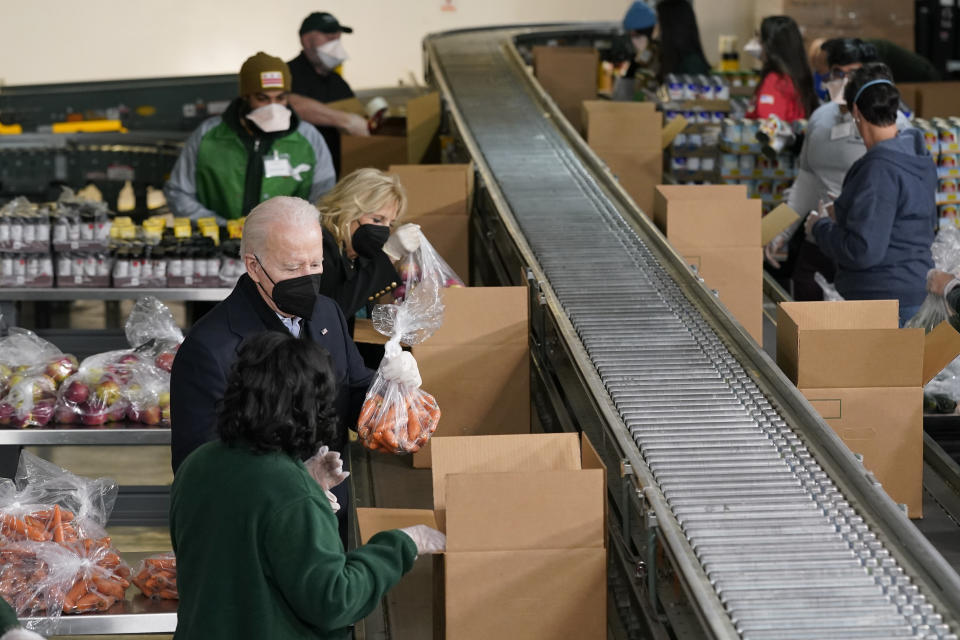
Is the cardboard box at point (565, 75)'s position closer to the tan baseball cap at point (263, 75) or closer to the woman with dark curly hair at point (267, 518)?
the tan baseball cap at point (263, 75)

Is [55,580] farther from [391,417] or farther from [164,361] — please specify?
[164,361]

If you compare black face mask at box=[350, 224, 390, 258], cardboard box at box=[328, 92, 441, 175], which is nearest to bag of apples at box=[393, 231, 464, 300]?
black face mask at box=[350, 224, 390, 258]

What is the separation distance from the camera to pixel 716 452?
329 cm

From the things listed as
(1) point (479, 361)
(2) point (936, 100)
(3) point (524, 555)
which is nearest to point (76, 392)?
(1) point (479, 361)

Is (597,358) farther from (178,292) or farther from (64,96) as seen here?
(64,96)

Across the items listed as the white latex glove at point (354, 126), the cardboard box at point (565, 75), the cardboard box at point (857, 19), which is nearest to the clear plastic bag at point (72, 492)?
the white latex glove at point (354, 126)

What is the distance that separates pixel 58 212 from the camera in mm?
5785

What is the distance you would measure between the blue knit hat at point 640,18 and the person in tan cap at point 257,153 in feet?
11.6

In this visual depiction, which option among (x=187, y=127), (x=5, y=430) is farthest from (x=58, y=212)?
(x=187, y=127)

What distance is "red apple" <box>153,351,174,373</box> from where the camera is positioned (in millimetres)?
4707

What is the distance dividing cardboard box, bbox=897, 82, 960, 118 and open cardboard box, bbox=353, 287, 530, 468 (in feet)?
18.1

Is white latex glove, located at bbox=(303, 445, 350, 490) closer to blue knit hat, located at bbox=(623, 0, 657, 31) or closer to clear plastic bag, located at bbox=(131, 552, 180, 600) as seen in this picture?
clear plastic bag, located at bbox=(131, 552, 180, 600)

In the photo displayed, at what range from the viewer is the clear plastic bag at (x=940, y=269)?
4.50m

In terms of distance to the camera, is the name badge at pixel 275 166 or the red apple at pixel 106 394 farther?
the name badge at pixel 275 166
